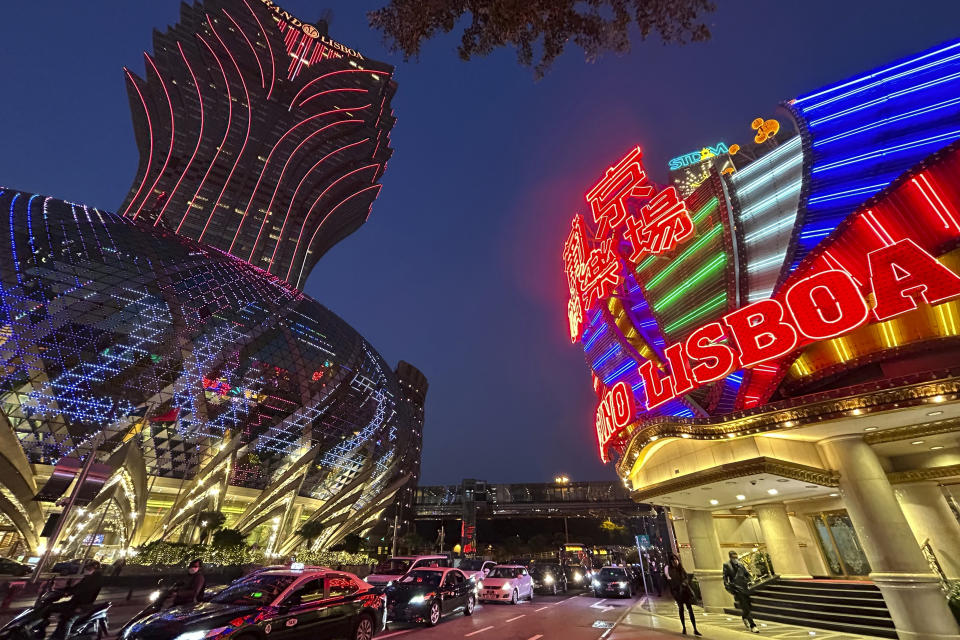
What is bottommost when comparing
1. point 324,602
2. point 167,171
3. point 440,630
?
point 440,630

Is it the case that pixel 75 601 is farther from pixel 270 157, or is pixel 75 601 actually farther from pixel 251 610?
pixel 270 157

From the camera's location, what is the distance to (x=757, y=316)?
483 inches

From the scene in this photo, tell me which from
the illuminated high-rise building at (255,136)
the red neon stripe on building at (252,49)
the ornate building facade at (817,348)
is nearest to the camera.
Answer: the ornate building facade at (817,348)

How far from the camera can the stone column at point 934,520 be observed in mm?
13773

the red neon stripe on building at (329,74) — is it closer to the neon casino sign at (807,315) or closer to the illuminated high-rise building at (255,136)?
the illuminated high-rise building at (255,136)

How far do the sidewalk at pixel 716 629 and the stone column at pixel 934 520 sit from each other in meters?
5.54

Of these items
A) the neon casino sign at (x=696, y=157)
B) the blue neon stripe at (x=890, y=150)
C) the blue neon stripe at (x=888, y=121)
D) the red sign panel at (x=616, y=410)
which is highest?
the neon casino sign at (x=696, y=157)

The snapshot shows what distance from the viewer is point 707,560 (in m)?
17.7

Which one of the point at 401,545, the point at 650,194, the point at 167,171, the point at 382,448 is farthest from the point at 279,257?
the point at 650,194

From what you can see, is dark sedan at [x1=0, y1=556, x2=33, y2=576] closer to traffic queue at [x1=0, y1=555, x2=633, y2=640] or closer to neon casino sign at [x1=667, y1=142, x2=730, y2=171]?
traffic queue at [x1=0, y1=555, x2=633, y2=640]

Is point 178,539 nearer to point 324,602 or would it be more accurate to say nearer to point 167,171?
point 324,602

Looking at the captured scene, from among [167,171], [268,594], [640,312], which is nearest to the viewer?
[268,594]

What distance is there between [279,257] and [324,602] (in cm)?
11385

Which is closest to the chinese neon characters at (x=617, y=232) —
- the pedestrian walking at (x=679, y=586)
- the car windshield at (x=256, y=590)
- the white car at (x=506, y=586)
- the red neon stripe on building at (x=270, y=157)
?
the pedestrian walking at (x=679, y=586)
